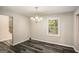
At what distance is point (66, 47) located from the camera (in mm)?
1367

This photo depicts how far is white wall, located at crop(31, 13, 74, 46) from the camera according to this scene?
1.38m

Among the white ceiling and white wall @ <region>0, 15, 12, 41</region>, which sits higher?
the white ceiling

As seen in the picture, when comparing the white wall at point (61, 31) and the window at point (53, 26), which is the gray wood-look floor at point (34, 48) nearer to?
the white wall at point (61, 31)

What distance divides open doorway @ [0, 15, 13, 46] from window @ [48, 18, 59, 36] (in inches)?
29.9

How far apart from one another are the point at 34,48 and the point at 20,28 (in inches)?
19.4

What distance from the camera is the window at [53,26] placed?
4.66 ft

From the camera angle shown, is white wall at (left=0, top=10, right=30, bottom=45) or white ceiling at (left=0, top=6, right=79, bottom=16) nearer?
white ceiling at (left=0, top=6, right=79, bottom=16)

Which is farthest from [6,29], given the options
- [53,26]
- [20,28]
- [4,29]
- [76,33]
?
[76,33]

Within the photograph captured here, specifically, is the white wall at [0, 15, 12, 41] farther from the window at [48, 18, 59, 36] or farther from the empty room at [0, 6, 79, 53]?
the window at [48, 18, 59, 36]

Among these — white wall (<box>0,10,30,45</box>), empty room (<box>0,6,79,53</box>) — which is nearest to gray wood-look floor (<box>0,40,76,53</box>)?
empty room (<box>0,6,79,53</box>)

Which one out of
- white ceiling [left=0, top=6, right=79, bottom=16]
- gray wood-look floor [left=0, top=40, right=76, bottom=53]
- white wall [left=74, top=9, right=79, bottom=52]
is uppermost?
white ceiling [left=0, top=6, right=79, bottom=16]

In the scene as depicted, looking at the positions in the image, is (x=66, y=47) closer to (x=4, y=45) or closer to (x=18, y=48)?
(x=18, y=48)

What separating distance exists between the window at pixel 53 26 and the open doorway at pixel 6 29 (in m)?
0.76
